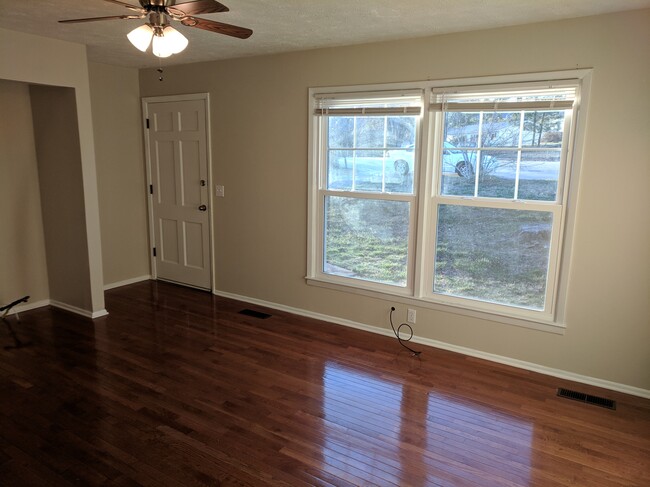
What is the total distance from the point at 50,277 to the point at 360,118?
349cm

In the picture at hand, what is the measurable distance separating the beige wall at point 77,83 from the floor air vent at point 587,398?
158 inches

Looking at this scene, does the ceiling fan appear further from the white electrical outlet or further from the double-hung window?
the white electrical outlet

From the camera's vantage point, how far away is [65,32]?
3459mm

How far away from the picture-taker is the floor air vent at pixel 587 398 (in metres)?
2.91

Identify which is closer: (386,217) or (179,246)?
(386,217)

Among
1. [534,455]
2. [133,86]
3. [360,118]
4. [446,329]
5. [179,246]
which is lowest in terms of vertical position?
[534,455]

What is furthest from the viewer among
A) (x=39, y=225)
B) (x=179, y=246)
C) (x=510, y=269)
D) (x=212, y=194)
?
(x=179, y=246)

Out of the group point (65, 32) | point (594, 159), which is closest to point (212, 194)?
point (65, 32)

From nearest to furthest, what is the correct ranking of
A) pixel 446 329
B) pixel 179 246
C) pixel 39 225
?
→ 1. pixel 446 329
2. pixel 39 225
3. pixel 179 246

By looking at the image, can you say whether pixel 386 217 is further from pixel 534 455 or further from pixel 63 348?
pixel 63 348

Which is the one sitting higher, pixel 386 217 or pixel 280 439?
pixel 386 217

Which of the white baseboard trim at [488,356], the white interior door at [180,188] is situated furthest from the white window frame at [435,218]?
the white interior door at [180,188]

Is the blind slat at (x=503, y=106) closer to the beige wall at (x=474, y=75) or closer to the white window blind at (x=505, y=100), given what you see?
the white window blind at (x=505, y=100)

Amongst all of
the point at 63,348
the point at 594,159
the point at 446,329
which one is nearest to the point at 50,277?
the point at 63,348
